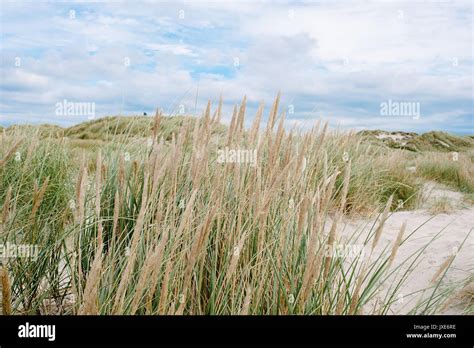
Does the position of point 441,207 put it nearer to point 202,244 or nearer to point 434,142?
point 202,244

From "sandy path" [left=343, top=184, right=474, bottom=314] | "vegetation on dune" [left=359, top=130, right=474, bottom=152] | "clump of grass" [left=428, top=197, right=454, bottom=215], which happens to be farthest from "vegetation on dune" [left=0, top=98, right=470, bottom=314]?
"vegetation on dune" [left=359, top=130, right=474, bottom=152]

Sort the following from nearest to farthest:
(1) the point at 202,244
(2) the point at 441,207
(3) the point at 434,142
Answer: (1) the point at 202,244, (2) the point at 441,207, (3) the point at 434,142

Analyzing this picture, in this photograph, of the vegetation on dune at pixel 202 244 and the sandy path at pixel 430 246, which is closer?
the vegetation on dune at pixel 202 244

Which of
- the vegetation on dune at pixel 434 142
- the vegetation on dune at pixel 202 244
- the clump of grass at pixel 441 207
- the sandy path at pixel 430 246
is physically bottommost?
the sandy path at pixel 430 246

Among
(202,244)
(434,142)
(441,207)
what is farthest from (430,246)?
(434,142)

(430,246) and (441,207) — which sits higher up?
(441,207)

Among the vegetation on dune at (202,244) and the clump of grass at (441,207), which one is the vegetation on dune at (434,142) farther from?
the vegetation on dune at (202,244)

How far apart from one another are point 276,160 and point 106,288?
82 cm

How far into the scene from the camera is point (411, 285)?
3426mm

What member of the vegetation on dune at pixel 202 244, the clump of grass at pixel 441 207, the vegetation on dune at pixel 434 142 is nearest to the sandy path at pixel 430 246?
the clump of grass at pixel 441 207

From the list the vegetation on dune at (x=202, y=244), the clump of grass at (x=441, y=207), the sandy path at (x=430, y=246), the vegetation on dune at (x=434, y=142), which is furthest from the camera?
the vegetation on dune at (x=434, y=142)

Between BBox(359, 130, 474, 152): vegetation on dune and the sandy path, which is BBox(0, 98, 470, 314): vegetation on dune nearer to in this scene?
the sandy path

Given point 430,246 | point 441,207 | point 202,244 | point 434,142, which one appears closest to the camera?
point 202,244
